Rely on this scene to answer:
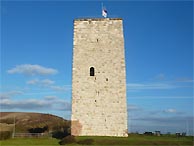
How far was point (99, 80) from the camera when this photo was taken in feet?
87.1

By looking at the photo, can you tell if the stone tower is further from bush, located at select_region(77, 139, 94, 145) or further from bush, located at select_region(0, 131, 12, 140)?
bush, located at select_region(0, 131, 12, 140)

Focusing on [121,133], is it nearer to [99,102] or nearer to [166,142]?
[99,102]

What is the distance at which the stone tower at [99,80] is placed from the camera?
85.3ft

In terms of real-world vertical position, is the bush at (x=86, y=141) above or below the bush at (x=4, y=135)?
below

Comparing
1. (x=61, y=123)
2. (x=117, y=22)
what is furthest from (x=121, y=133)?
(x=61, y=123)

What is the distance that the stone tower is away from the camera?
2598cm

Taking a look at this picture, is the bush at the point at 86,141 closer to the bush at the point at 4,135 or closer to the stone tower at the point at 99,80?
the stone tower at the point at 99,80

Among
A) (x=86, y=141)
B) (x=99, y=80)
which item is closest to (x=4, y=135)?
(x=86, y=141)

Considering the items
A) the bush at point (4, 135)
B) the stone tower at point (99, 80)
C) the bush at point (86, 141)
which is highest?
the stone tower at point (99, 80)

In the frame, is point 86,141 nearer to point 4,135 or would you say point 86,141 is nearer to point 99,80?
point 99,80

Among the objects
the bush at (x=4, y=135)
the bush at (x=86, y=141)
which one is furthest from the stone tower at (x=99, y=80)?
the bush at (x=4, y=135)

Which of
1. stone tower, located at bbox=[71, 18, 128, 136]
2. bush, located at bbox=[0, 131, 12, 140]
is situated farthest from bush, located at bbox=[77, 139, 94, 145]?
bush, located at bbox=[0, 131, 12, 140]

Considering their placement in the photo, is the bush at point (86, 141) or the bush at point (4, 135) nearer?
the bush at point (86, 141)

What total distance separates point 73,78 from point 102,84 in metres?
2.44
